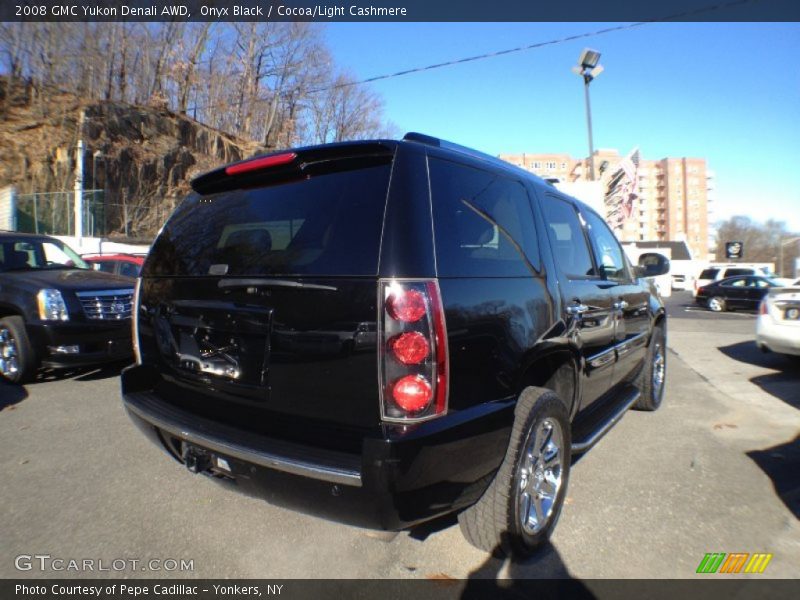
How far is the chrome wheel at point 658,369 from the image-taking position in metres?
4.93

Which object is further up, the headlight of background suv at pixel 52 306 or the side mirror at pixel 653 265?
the side mirror at pixel 653 265

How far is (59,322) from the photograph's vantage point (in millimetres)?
5113

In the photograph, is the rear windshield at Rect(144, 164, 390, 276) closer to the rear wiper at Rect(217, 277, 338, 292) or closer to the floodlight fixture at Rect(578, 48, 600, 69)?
the rear wiper at Rect(217, 277, 338, 292)

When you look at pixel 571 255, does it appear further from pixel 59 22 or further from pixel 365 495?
pixel 59 22

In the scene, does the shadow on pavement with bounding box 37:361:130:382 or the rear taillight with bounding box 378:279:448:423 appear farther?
the shadow on pavement with bounding box 37:361:130:382

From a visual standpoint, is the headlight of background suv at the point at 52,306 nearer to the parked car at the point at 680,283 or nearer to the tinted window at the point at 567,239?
the tinted window at the point at 567,239

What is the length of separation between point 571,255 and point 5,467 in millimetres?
4065

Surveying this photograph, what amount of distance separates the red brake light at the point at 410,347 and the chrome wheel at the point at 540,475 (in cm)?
→ 79

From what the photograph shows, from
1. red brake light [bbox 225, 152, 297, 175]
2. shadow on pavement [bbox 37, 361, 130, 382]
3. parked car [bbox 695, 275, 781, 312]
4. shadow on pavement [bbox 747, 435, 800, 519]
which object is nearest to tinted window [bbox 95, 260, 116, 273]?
shadow on pavement [bbox 37, 361, 130, 382]

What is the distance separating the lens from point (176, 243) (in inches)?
110

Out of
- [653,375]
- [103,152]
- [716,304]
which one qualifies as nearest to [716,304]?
[716,304]

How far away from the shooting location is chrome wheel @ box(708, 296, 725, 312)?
1944cm

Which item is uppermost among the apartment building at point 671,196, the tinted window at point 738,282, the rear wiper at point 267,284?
the apartment building at point 671,196

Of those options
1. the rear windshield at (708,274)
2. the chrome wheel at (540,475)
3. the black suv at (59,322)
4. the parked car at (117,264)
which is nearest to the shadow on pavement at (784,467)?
the chrome wheel at (540,475)
